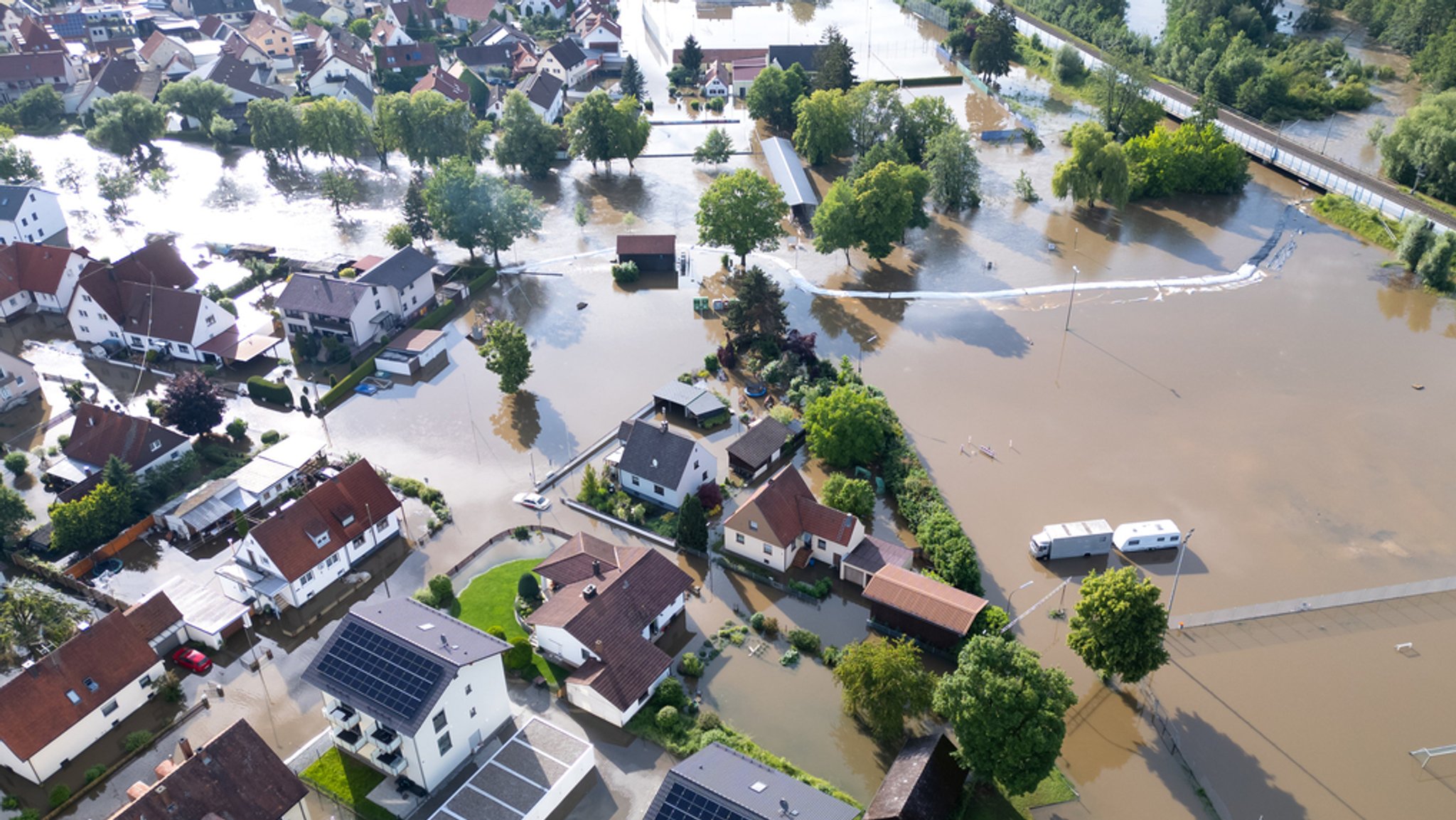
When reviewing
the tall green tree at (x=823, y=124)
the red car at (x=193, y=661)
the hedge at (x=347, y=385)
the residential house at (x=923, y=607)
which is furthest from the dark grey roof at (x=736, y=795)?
the tall green tree at (x=823, y=124)

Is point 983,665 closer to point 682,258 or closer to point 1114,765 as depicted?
point 1114,765

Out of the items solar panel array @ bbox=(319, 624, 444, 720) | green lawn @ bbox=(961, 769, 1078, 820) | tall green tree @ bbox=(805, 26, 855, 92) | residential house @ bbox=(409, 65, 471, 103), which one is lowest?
green lawn @ bbox=(961, 769, 1078, 820)

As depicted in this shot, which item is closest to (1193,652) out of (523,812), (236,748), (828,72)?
(523,812)

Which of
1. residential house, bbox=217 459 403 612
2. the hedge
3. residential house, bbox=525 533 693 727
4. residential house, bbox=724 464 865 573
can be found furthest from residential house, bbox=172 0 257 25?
residential house, bbox=724 464 865 573

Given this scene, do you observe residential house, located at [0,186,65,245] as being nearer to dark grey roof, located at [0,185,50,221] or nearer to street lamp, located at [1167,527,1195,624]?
dark grey roof, located at [0,185,50,221]

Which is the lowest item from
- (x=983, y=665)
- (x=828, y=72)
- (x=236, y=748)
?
(x=236, y=748)
